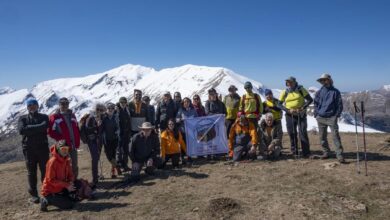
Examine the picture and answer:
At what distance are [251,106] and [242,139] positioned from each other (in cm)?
147

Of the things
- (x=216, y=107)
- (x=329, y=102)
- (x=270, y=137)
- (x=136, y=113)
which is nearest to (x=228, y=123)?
(x=216, y=107)

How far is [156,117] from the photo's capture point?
14102 mm

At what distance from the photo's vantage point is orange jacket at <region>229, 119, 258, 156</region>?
1338 centimetres

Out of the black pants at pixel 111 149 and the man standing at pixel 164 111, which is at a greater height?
the man standing at pixel 164 111

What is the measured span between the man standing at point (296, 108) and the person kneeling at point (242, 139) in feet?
5.24

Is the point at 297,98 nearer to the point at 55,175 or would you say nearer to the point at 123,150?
the point at 123,150

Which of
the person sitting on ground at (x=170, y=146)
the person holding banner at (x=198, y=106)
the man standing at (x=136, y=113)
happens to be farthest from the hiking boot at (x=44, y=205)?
the person holding banner at (x=198, y=106)

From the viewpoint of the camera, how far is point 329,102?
39.9 feet

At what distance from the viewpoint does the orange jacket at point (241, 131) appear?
13375 mm

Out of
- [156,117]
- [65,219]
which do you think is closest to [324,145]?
[156,117]

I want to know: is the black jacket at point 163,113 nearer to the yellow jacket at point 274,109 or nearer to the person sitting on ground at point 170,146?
the person sitting on ground at point 170,146

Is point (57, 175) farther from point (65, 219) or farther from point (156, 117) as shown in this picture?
point (156, 117)

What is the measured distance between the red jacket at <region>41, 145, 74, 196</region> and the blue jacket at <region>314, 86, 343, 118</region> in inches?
368

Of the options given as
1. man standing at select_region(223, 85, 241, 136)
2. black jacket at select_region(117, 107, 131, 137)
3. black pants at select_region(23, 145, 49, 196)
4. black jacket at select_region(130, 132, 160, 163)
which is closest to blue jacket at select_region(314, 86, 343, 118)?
man standing at select_region(223, 85, 241, 136)
